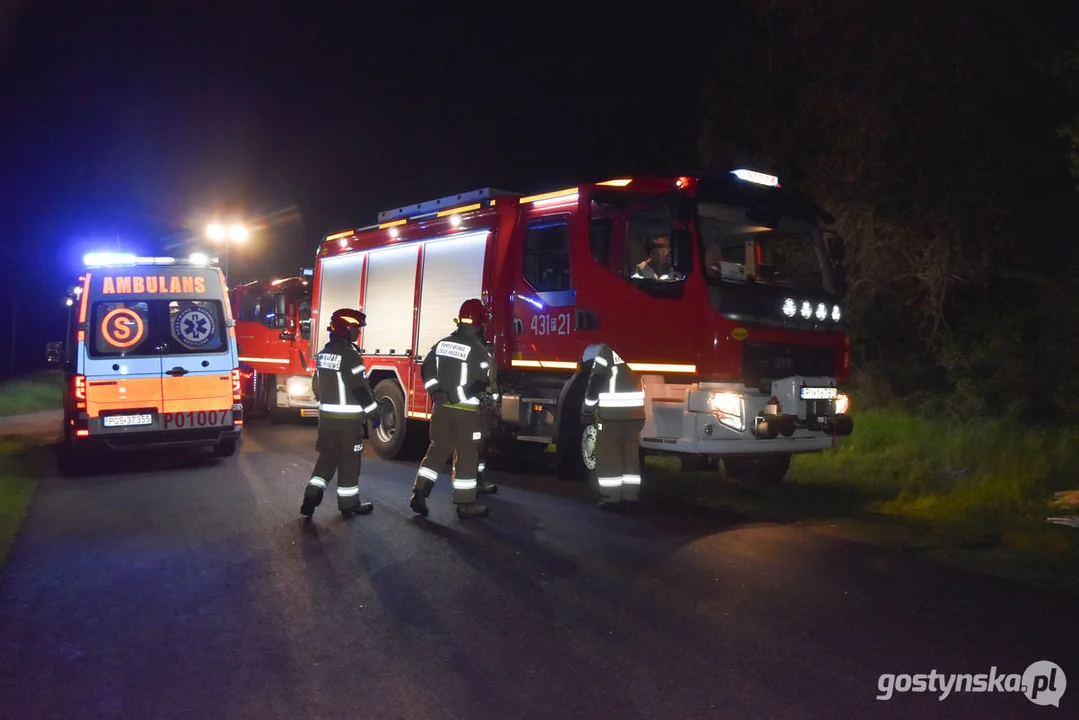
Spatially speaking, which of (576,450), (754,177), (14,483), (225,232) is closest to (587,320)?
(576,450)

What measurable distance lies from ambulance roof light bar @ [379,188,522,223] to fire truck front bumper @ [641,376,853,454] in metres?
3.27

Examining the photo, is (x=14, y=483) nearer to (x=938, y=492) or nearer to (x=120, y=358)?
(x=120, y=358)

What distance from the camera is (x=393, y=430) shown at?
38.5ft

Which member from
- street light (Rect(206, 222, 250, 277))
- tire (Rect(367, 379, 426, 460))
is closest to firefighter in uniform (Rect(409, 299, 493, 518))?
tire (Rect(367, 379, 426, 460))

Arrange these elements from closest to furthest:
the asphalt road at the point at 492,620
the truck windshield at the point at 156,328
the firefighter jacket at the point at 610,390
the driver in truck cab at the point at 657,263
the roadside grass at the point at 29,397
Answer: the asphalt road at the point at 492,620 < the firefighter jacket at the point at 610,390 < the driver in truck cab at the point at 657,263 < the truck windshield at the point at 156,328 < the roadside grass at the point at 29,397

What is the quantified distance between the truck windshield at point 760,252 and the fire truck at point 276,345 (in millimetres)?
7758

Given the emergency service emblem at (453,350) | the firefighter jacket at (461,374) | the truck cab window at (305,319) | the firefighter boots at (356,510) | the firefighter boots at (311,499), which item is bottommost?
the firefighter boots at (356,510)

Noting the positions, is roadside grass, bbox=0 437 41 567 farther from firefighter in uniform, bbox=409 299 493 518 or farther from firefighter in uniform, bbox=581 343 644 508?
firefighter in uniform, bbox=581 343 644 508

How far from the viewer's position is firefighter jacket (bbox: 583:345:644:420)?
816 cm

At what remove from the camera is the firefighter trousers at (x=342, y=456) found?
7930 mm

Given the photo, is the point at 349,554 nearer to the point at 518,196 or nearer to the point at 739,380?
the point at 739,380

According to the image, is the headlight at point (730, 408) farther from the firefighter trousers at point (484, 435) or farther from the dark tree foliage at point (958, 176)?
the dark tree foliage at point (958, 176)

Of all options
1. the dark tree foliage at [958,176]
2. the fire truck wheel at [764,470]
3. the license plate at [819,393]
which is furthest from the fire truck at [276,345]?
the dark tree foliage at [958,176]

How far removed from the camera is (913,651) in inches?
186
